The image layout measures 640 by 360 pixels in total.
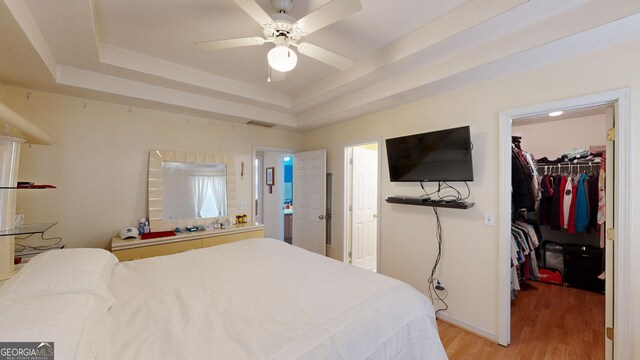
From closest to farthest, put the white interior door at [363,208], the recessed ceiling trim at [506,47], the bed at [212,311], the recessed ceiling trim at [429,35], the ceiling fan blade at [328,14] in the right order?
the bed at [212,311], the ceiling fan blade at [328,14], the recessed ceiling trim at [506,47], the recessed ceiling trim at [429,35], the white interior door at [363,208]

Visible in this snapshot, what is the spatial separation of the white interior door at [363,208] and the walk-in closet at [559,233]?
5.99 feet

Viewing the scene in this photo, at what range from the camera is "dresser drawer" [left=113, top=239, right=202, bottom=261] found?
96.4 inches

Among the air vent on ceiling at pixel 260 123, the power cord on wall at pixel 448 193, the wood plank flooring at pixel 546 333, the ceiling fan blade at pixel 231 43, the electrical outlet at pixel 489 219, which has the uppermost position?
the ceiling fan blade at pixel 231 43

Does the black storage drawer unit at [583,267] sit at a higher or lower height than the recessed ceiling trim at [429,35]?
lower

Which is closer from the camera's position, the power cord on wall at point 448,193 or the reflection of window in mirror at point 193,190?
Result: the power cord on wall at point 448,193

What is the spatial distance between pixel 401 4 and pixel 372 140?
65.4 inches

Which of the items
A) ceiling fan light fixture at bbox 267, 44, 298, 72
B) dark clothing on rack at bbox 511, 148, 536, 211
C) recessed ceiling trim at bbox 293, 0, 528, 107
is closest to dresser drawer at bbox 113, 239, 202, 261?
ceiling fan light fixture at bbox 267, 44, 298, 72

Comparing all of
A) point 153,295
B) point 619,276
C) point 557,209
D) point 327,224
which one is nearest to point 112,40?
point 153,295

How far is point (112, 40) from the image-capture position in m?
2.07

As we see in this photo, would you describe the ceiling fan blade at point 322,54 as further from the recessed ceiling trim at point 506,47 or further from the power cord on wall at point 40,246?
the power cord on wall at point 40,246

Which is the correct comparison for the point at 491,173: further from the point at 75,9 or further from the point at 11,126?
the point at 11,126

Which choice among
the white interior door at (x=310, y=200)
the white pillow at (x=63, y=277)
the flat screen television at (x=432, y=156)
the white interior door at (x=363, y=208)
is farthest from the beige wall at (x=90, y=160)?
the flat screen television at (x=432, y=156)

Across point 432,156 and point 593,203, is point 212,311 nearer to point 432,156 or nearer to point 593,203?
point 432,156

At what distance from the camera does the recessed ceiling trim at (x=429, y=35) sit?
159cm
